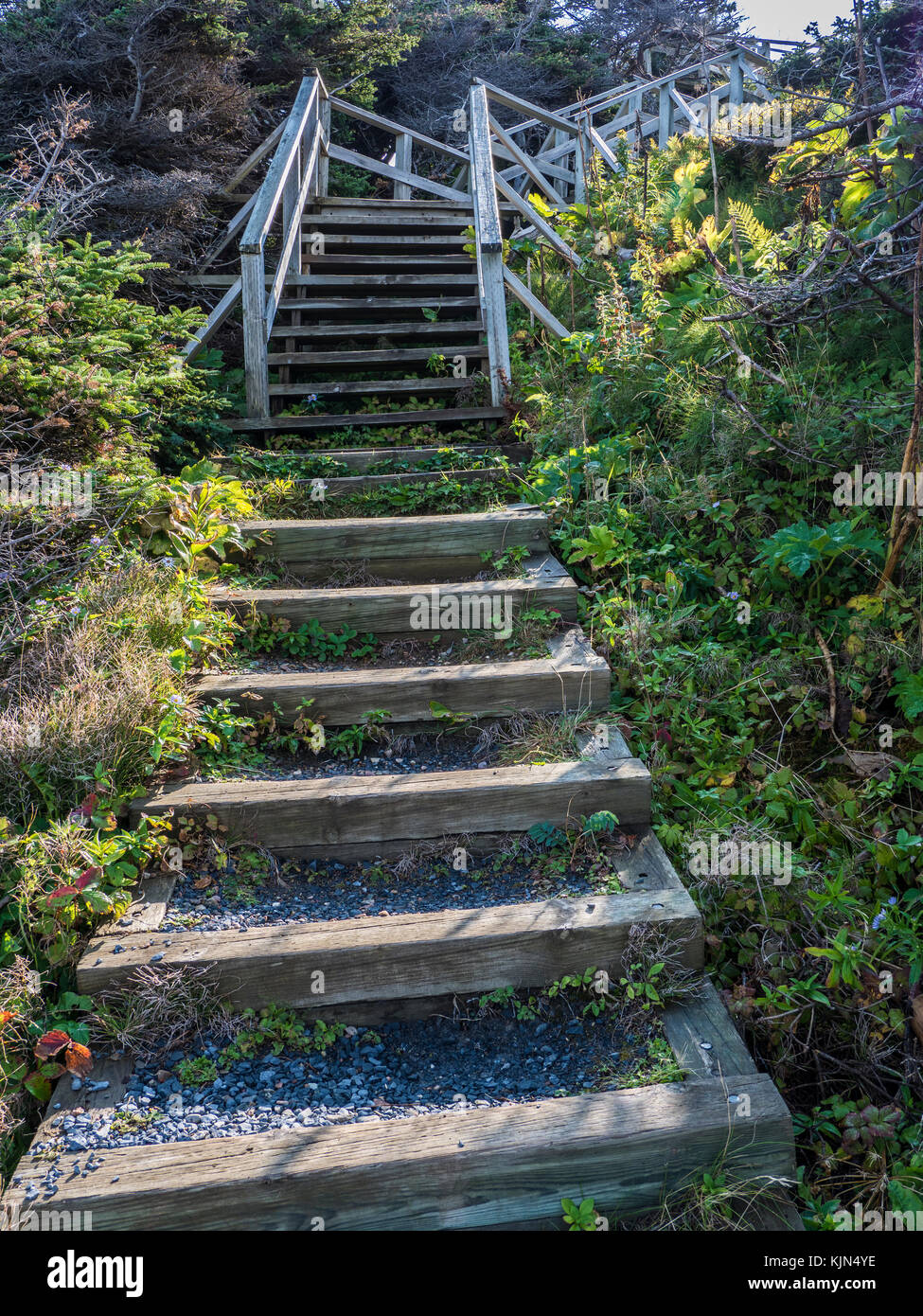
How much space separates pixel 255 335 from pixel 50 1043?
450cm

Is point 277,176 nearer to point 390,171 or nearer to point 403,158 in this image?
point 390,171

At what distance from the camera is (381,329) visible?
6191 millimetres

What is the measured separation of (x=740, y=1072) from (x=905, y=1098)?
0.45 meters

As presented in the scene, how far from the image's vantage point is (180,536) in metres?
3.75

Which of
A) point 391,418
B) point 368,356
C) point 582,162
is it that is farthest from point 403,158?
point 391,418

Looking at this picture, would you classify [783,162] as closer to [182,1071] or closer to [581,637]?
[581,637]

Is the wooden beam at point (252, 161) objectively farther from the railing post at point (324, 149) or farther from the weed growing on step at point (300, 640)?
the weed growing on step at point (300, 640)

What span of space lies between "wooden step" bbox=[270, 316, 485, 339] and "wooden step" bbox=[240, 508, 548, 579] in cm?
256

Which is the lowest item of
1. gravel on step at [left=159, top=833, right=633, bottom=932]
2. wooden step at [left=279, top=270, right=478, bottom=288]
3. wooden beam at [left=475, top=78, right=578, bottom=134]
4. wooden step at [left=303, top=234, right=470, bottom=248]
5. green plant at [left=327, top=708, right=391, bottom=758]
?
gravel on step at [left=159, top=833, right=633, bottom=932]

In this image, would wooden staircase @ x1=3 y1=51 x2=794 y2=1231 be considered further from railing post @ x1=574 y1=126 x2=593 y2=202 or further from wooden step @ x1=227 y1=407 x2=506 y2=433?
railing post @ x1=574 y1=126 x2=593 y2=202

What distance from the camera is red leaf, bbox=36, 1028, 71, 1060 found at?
2.16m

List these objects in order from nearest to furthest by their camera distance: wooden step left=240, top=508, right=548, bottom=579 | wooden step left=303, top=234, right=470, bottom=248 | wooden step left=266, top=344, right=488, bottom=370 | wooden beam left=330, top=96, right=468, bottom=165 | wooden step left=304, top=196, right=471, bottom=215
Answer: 1. wooden step left=240, top=508, right=548, bottom=579
2. wooden step left=266, top=344, right=488, bottom=370
3. wooden step left=303, top=234, right=470, bottom=248
4. wooden step left=304, top=196, right=471, bottom=215
5. wooden beam left=330, top=96, right=468, bottom=165

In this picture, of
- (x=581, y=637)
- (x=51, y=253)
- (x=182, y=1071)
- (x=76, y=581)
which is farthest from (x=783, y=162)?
(x=182, y=1071)

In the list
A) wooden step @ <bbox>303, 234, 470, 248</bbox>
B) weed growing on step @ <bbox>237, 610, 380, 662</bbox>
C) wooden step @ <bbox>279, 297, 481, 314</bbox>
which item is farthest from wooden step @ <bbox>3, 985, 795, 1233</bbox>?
wooden step @ <bbox>303, 234, 470, 248</bbox>
